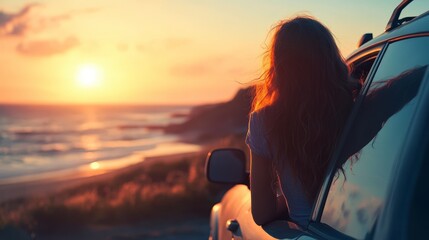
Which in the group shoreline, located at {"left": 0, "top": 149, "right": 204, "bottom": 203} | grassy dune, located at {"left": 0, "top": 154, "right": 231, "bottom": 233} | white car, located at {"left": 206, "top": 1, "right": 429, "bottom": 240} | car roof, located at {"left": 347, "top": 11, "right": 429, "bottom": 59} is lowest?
shoreline, located at {"left": 0, "top": 149, "right": 204, "bottom": 203}

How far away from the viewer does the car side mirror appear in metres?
3.97

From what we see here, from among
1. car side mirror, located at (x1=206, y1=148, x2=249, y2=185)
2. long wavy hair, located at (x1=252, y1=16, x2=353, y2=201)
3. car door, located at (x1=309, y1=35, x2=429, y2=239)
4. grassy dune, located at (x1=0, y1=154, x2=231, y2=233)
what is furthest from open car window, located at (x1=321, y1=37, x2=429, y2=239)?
grassy dune, located at (x1=0, y1=154, x2=231, y2=233)

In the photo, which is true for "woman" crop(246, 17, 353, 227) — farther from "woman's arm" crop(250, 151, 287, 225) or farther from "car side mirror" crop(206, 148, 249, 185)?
"car side mirror" crop(206, 148, 249, 185)

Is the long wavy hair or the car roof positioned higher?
the car roof

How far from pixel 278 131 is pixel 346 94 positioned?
0.31 meters

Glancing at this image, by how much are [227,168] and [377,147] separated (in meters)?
1.68

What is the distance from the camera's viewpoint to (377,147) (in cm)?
238

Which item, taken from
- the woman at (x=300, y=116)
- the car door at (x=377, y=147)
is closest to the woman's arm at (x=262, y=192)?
the woman at (x=300, y=116)

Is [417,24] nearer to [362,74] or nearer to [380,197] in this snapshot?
[380,197]

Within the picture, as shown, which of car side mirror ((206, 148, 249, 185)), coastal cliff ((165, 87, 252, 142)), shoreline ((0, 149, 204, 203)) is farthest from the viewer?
coastal cliff ((165, 87, 252, 142))

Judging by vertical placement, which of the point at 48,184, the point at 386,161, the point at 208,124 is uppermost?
the point at 386,161

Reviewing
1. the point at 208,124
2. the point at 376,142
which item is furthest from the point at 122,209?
the point at 208,124

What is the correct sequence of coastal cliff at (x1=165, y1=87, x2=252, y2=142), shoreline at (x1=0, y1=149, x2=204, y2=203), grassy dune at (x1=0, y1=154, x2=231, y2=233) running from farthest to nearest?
coastal cliff at (x1=165, y1=87, x2=252, y2=142), shoreline at (x1=0, y1=149, x2=204, y2=203), grassy dune at (x1=0, y1=154, x2=231, y2=233)

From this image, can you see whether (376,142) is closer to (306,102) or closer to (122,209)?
(306,102)
